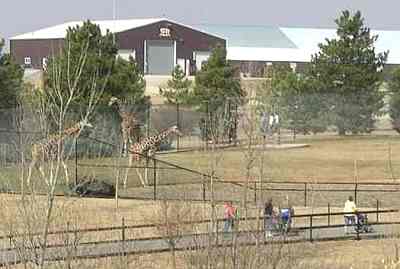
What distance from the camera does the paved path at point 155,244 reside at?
45.1 feet

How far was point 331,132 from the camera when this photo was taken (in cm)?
5559

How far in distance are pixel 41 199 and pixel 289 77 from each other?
144 feet

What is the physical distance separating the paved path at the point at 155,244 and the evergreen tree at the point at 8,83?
24.3m

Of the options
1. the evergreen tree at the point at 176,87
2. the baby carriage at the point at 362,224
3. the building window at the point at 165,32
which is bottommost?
the baby carriage at the point at 362,224

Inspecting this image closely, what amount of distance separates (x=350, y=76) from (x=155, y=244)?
37.6m

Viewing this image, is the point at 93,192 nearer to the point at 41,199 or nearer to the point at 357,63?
the point at 41,199

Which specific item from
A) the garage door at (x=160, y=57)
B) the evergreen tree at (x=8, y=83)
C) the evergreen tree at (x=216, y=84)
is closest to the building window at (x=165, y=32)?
the garage door at (x=160, y=57)

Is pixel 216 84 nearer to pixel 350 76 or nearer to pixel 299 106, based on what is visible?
pixel 299 106

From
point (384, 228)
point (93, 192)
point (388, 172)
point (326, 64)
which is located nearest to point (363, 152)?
point (388, 172)

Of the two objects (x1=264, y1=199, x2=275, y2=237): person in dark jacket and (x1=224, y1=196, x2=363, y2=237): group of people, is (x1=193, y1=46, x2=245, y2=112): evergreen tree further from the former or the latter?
(x1=264, y1=199, x2=275, y2=237): person in dark jacket

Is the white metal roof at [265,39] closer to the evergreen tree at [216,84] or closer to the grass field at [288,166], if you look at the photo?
the evergreen tree at [216,84]

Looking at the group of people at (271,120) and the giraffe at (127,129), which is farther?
the group of people at (271,120)

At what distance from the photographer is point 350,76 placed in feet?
184

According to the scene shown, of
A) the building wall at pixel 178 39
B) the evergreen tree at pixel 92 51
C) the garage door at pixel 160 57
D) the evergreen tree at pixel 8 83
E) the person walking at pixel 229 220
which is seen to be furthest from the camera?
the garage door at pixel 160 57
